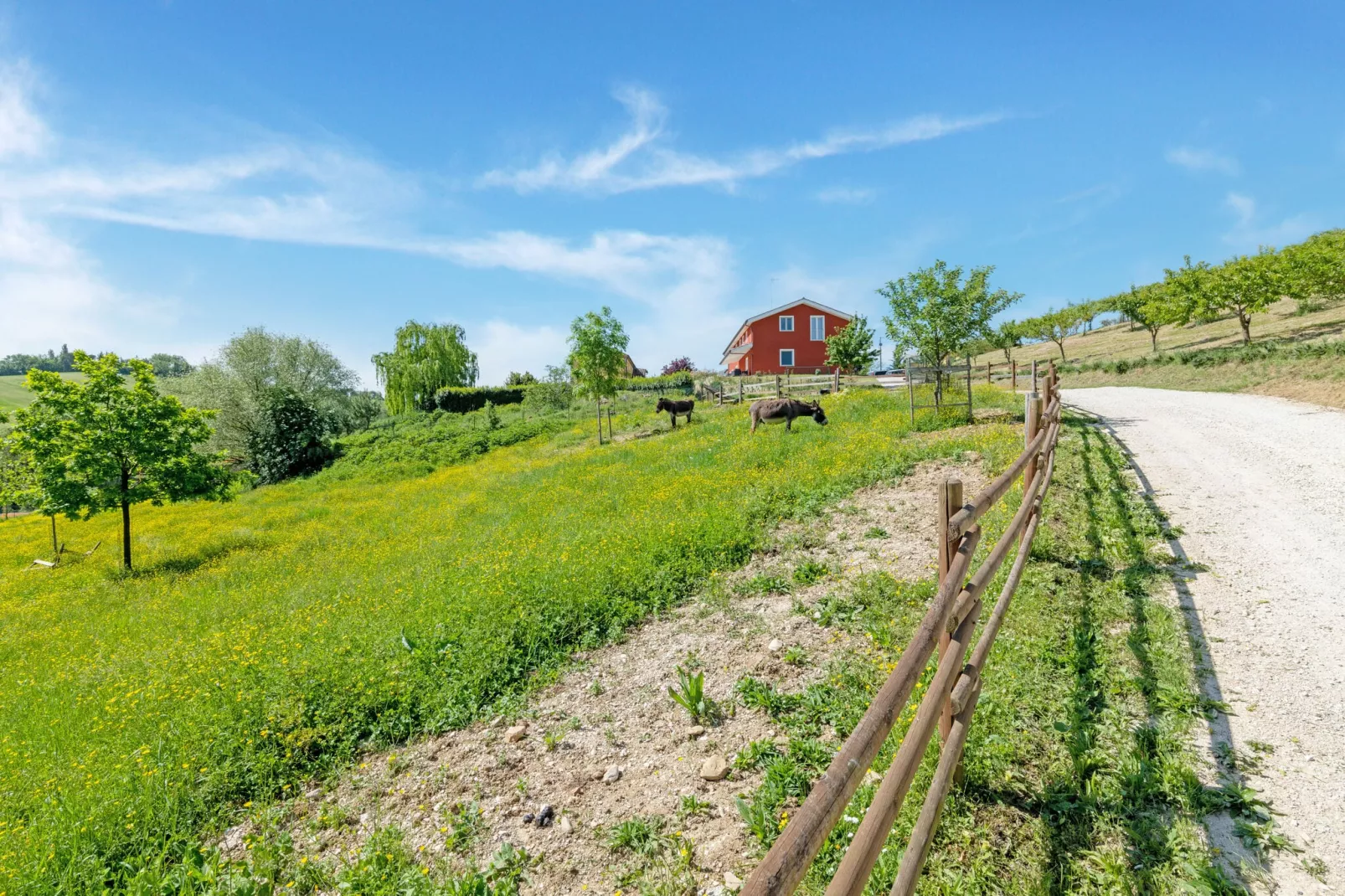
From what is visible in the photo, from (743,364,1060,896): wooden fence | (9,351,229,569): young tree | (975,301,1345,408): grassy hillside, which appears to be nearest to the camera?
(743,364,1060,896): wooden fence

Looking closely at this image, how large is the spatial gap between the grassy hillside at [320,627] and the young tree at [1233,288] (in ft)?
124

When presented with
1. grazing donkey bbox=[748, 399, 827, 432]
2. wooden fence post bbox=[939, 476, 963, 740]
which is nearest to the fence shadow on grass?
wooden fence post bbox=[939, 476, 963, 740]

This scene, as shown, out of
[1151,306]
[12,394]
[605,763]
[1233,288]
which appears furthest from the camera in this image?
[12,394]

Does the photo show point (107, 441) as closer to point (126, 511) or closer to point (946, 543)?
point (126, 511)

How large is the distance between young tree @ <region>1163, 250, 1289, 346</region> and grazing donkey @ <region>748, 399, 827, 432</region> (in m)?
32.5

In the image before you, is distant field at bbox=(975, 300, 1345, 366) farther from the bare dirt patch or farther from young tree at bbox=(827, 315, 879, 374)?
the bare dirt patch

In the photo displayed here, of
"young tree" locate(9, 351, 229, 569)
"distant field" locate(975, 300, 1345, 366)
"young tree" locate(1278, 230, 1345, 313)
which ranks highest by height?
"young tree" locate(1278, 230, 1345, 313)

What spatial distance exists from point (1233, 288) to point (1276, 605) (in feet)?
155

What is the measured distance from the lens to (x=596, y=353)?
28.8 m

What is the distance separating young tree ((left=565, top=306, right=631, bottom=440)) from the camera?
28.7 meters

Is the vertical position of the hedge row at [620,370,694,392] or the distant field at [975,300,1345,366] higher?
the distant field at [975,300,1345,366]

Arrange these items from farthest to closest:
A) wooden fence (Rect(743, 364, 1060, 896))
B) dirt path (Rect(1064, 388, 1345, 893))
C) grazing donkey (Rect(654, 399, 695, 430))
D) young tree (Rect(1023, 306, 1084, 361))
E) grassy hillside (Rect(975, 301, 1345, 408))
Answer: young tree (Rect(1023, 306, 1084, 361)) → grazing donkey (Rect(654, 399, 695, 430)) → grassy hillside (Rect(975, 301, 1345, 408)) → dirt path (Rect(1064, 388, 1345, 893)) → wooden fence (Rect(743, 364, 1060, 896))

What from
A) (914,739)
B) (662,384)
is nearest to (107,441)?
(914,739)

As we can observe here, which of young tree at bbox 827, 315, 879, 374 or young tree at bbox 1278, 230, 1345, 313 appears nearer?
young tree at bbox 1278, 230, 1345, 313
